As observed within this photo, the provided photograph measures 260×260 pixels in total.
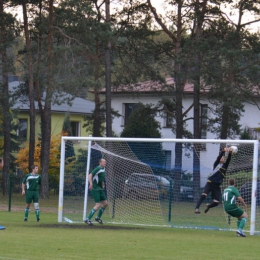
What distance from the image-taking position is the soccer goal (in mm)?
19500

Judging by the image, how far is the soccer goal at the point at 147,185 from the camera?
768 inches

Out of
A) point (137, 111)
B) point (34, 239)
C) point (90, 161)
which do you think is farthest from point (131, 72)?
point (34, 239)

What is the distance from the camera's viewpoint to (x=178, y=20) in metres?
36.6

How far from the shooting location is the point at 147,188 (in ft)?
67.1

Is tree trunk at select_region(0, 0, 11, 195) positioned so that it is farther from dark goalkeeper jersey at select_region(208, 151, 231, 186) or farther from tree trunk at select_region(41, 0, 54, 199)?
dark goalkeeper jersey at select_region(208, 151, 231, 186)

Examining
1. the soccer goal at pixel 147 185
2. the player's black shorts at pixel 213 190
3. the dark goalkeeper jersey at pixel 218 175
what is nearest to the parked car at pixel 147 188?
the soccer goal at pixel 147 185

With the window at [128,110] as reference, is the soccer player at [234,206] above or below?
below

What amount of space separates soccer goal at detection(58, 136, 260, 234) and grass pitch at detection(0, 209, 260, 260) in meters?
1.14

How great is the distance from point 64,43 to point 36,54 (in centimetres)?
360

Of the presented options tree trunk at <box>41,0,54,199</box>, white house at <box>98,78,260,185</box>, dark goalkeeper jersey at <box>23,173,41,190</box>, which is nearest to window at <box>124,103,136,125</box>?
white house at <box>98,78,260,185</box>

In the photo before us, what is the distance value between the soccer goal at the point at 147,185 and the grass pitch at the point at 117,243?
1.14m

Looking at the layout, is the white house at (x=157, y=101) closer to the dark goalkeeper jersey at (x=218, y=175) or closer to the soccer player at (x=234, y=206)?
the dark goalkeeper jersey at (x=218, y=175)

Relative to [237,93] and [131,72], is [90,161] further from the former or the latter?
[131,72]

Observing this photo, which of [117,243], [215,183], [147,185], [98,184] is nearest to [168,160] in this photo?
[147,185]
